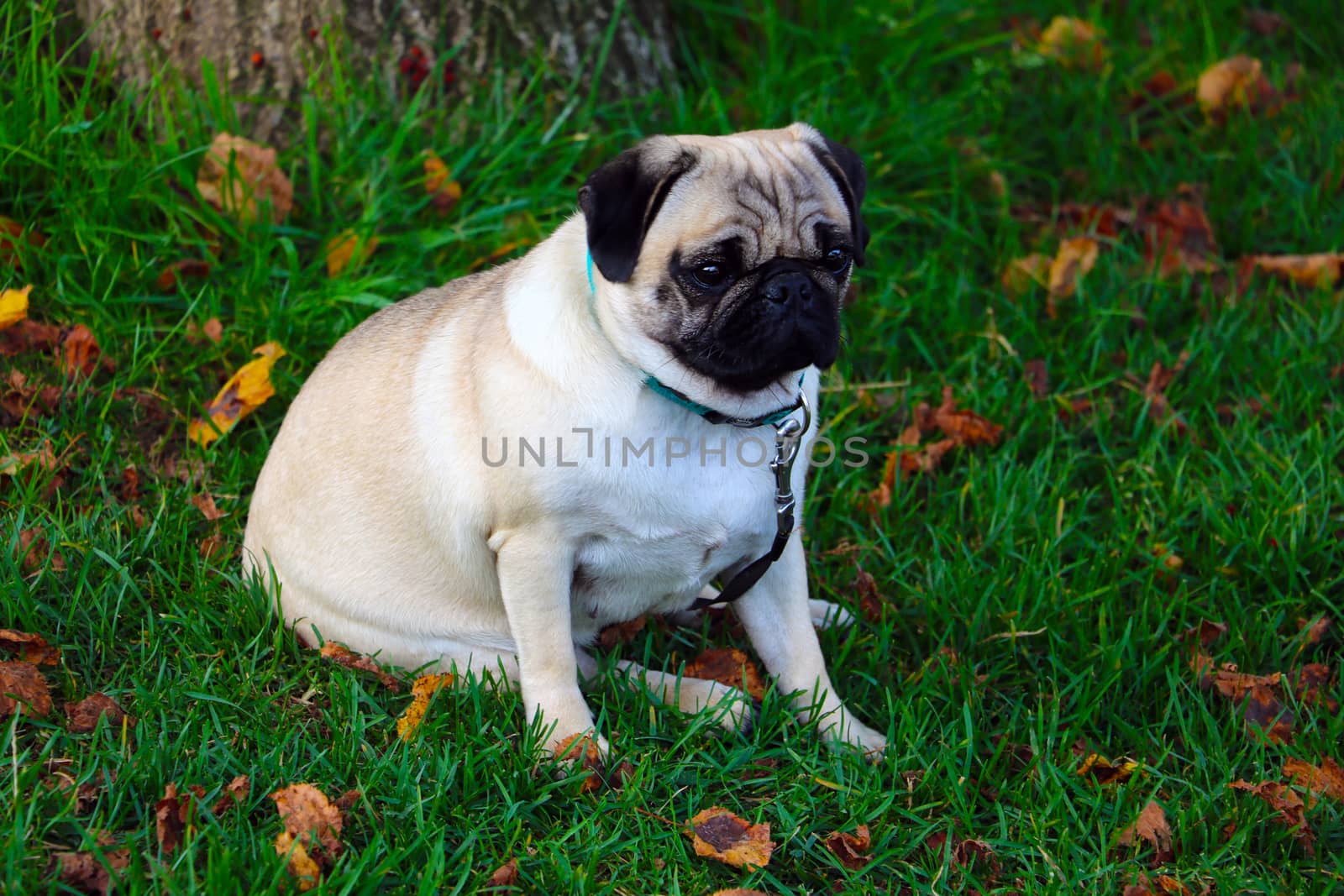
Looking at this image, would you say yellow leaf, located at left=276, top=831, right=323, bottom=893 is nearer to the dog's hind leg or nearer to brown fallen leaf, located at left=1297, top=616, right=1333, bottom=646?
the dog's hind leg

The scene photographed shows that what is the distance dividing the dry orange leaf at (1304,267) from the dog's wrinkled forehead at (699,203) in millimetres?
2928

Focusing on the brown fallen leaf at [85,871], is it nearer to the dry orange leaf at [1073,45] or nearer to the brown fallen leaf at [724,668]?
the brown fallen leaf at [724,668]

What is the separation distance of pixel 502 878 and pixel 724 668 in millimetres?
1043

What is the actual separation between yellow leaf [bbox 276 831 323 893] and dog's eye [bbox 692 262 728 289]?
1.52 m

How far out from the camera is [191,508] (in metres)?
3.80

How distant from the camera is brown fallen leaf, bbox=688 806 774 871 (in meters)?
2.89

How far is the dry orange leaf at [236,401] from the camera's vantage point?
4027 millimetres

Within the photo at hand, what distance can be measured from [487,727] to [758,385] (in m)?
1.10

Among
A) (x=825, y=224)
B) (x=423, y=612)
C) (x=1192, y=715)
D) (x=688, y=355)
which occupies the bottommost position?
(x=1192, y=715)

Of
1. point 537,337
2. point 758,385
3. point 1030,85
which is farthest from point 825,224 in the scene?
point 1030,85

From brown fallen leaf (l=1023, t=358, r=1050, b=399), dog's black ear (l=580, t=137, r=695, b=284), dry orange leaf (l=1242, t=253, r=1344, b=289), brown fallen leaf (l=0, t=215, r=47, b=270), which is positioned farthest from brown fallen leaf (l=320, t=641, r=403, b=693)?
dry orange leaf (l=1242, t=253, r=1344, b=289)

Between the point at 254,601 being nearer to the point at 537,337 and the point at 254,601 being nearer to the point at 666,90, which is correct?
the point at 537,337

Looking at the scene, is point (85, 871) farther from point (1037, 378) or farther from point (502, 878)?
point (1037, 378)

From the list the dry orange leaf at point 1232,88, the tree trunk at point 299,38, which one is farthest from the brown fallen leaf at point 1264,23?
the tree trunk at point 299,38
